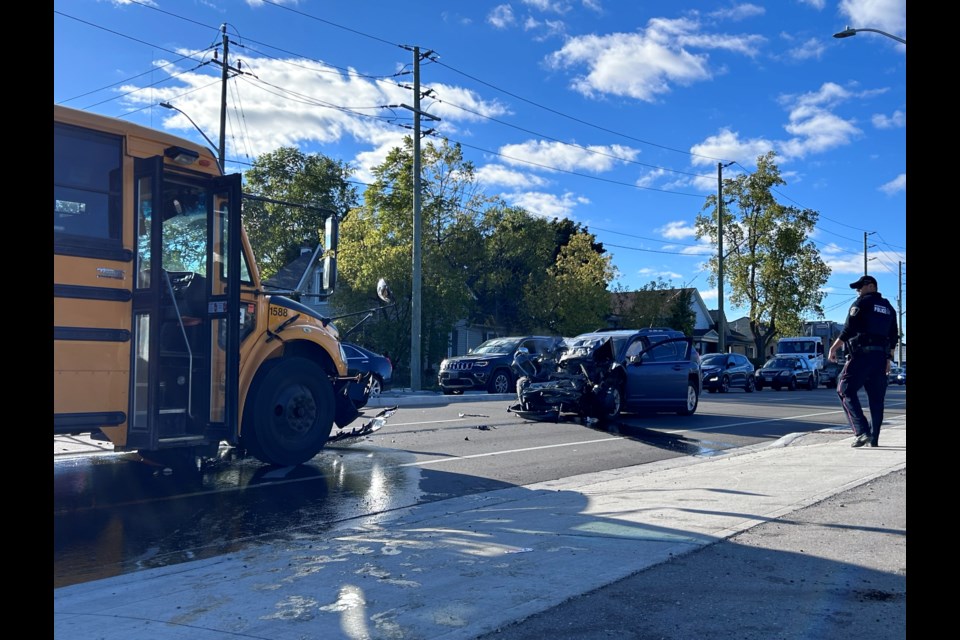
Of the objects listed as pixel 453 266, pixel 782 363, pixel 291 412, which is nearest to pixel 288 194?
pixel 453 266

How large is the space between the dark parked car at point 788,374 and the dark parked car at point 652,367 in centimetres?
2135

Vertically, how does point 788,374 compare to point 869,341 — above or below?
below

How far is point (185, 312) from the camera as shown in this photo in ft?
24.6

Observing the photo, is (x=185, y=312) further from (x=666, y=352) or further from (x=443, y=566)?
(x=666, y=352)

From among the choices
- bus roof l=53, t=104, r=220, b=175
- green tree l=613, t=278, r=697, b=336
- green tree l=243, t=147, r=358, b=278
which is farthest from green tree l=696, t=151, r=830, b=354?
bus roof l=53, t=104, r=220, b=175

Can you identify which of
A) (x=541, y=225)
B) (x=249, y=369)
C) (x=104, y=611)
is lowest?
(x=104, y=611)

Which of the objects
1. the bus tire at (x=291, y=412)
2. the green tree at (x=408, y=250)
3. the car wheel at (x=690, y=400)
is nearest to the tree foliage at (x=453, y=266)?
the green tree at (x=408, y=250)

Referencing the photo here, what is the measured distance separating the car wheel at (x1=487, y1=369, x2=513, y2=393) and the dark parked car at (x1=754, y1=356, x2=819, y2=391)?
1600 cm

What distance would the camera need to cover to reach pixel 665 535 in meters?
5.52

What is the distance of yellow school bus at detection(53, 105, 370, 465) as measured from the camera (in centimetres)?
658

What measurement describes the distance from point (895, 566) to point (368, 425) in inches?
264

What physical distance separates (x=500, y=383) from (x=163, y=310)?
1812cm
